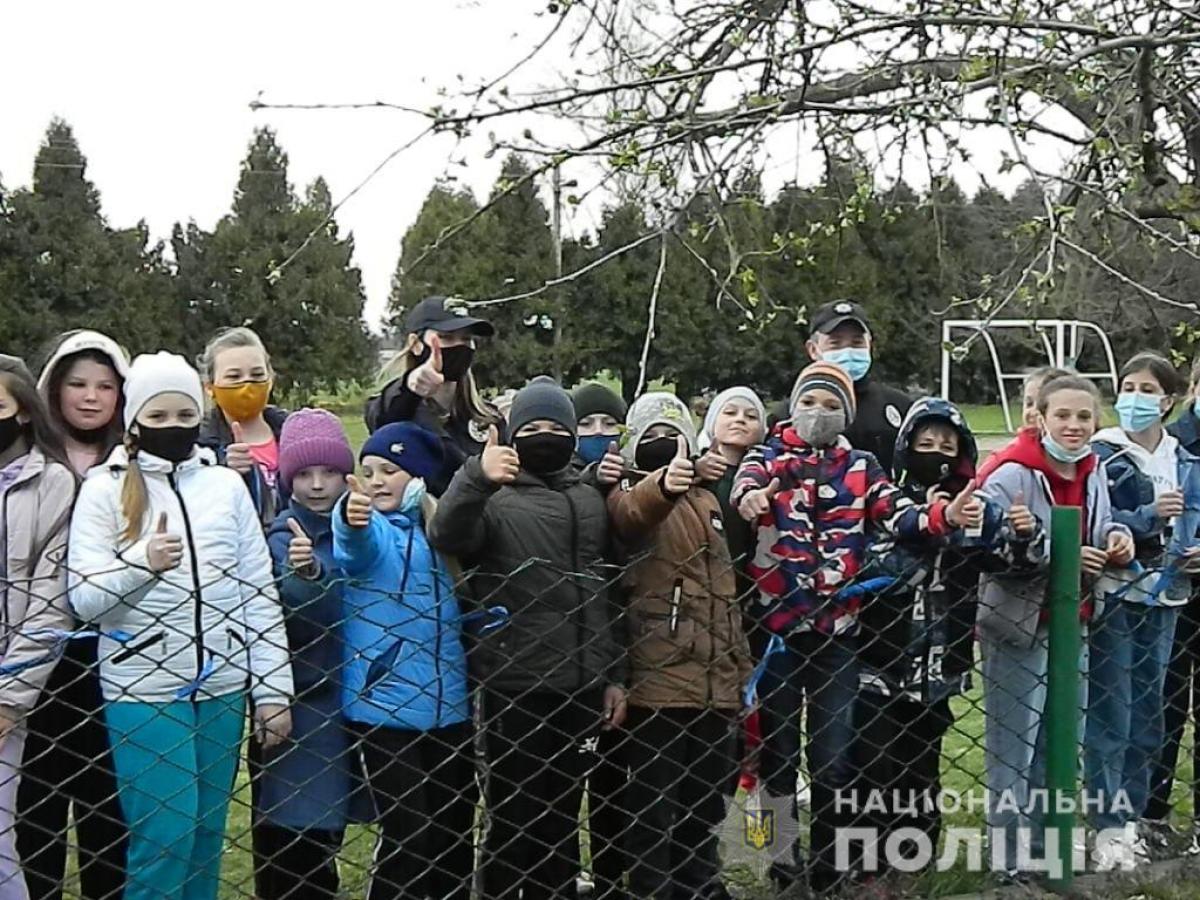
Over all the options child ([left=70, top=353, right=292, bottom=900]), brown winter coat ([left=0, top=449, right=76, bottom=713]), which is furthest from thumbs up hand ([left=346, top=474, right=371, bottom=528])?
brown winter coat ([left=0, top=449, right=76, bottom=713])

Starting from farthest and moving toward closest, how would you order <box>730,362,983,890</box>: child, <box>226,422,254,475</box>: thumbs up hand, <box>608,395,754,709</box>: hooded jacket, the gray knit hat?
the gray knit hat → <box>226,422,254,475</box>: thumbs up hand → <box>730,362,983,890</box>: child → <box>608,395,754,709</box>: hooded jacket

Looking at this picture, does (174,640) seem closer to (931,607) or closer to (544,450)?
(544,450)

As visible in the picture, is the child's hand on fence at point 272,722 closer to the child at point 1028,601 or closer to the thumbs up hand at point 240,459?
the thumbs up hand at point 240,459

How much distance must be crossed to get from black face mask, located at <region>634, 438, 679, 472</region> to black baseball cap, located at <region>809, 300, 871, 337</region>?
1.11 m

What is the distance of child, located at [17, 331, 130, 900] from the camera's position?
10.5 feet

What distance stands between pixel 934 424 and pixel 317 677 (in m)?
1.97

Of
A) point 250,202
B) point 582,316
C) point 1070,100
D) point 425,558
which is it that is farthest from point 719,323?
point 425,558

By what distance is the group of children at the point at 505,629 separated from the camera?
3137 mm

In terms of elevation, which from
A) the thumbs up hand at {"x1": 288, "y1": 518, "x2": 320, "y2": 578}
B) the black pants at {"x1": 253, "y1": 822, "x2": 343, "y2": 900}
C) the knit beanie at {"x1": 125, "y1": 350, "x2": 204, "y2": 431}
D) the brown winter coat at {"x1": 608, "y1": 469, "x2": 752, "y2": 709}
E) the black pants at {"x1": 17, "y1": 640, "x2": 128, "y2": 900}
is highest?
the knit beanie at {"x1": 125, "y1": 350, "x2": 204, "y2": 431}

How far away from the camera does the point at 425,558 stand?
11.1 feet

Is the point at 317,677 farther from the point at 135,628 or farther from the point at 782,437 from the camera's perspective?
the point at 782,437

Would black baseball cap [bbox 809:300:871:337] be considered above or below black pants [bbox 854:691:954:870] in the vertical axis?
above

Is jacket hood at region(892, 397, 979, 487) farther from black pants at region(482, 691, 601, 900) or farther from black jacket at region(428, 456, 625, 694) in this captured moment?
black pants at region(482, 691, 601, 900)

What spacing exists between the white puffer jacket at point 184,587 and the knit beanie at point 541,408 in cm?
72
